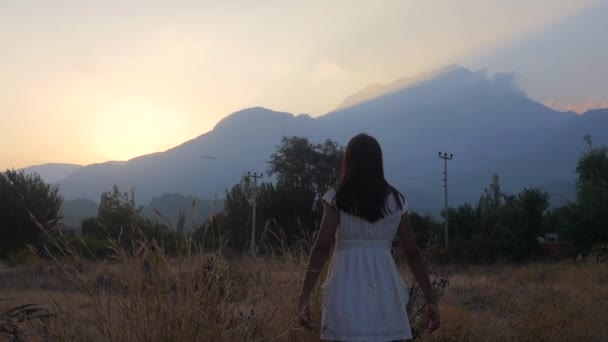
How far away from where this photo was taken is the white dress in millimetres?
3432

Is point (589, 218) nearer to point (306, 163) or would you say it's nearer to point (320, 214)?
point (320, 214)

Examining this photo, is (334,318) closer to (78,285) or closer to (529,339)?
(78,285)

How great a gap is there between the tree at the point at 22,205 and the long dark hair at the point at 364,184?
1239 inches

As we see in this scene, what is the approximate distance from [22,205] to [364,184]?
113 feet

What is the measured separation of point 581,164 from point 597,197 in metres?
17.7

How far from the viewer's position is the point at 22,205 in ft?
113

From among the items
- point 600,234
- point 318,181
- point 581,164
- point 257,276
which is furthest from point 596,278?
point 581,164

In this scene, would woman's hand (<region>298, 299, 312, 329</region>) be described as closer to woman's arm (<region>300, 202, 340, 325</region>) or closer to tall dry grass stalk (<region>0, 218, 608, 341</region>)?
woman's arm (<region>300, 202, 340, 325</region>)

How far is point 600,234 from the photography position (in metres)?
38.0

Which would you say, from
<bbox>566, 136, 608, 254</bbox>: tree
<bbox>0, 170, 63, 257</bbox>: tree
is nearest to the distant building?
<bbox>566, 136, 608, 254</bbox>: tree

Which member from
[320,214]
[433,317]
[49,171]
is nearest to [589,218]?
[320,214]

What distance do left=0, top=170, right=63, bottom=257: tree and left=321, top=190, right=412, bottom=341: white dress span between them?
3146 centimetres

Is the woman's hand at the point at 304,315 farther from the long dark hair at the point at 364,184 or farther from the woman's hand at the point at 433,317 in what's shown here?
the woman's hand at the point at 433,317

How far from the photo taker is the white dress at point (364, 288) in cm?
343
